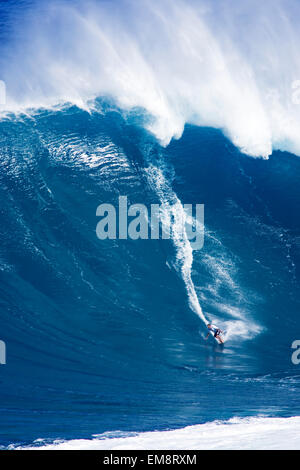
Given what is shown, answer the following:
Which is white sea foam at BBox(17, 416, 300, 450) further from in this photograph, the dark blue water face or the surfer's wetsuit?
the surfer's wetsuit

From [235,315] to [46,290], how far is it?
432 cm

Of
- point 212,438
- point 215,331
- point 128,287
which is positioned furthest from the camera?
point 128,287

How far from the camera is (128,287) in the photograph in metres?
10.4

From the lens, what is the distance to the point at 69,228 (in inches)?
436

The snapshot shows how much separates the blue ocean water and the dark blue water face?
0.03m

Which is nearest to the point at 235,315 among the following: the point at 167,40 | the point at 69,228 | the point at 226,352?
the point at 226,352

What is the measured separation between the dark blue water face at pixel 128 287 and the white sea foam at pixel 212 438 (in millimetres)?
247

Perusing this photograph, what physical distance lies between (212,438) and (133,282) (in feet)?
13.7

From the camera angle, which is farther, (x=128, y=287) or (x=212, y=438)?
(x=128, y=287)

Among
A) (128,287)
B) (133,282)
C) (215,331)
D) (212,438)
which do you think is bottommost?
(212,438)

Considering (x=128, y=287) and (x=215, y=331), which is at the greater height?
(x=128, y=287)

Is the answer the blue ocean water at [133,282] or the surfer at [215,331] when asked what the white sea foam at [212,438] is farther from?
the surfer at [215,331]

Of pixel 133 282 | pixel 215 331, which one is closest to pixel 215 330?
pixel 215 331

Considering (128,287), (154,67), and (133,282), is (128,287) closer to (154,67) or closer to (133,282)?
(133,282)
